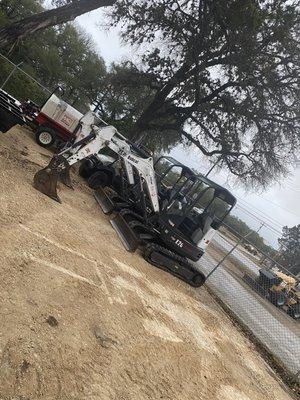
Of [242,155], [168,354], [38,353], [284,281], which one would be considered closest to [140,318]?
[168,354]

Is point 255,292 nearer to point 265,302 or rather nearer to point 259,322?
point 265,302

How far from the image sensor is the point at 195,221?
10633 millimetres

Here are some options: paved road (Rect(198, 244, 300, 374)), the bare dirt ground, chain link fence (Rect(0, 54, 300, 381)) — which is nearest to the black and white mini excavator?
the bare dirt ground

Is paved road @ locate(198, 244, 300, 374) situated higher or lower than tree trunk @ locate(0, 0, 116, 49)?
lower

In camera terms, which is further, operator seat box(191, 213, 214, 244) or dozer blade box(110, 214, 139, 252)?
operator seat box(191, 213, 214, 244)

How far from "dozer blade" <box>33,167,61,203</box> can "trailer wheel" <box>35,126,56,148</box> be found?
5.54 m

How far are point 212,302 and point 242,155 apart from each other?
407 inches

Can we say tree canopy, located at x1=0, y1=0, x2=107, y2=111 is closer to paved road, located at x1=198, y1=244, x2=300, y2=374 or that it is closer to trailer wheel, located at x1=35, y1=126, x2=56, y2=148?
trailer wheel, located at x1=35, y1=126, x2=56, y2=148

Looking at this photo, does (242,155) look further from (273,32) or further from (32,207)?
(32,207)

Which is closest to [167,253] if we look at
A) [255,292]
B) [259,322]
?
[259,322]

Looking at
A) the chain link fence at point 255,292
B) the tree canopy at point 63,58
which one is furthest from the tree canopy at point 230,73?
the tree canopy at point 63,58

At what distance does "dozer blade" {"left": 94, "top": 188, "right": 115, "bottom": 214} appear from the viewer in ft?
35.1

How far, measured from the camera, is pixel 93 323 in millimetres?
A: 5246

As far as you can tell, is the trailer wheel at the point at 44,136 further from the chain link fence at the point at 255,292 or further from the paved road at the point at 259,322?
the paved road at the point at 259,322
